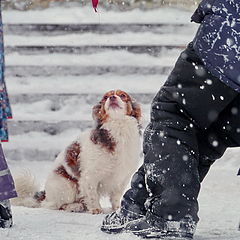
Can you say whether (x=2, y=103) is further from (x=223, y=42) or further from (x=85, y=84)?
(x=85, y=84)

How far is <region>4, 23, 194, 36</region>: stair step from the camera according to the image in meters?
8.27

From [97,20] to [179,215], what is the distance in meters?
6.22

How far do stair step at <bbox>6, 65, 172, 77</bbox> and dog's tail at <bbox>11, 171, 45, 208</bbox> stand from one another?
3.30 meters

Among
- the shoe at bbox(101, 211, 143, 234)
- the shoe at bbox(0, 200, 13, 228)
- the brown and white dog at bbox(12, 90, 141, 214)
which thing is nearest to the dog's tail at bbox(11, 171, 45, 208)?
the brown and white dog at bbox(12, 90, 141, 214)

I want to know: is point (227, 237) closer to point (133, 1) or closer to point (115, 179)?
point (115, 179)

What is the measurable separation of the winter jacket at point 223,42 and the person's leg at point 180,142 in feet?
0.12

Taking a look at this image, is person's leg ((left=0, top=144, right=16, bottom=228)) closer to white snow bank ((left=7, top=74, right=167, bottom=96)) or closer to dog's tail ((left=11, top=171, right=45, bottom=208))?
dog's tail ((left=11, top=171, right=45, bottom=208))

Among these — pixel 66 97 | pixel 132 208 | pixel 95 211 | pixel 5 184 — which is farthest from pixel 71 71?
pixel 132 208

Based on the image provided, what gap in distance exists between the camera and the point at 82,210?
170 inches

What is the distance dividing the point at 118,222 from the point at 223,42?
0.83m

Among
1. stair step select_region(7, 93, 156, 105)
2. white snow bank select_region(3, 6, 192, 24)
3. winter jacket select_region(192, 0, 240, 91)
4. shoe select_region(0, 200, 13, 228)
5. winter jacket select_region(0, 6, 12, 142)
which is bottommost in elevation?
stair step select_region(7, 93, 156, 105)

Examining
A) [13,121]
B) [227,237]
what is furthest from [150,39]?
[227,237]

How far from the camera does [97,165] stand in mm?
4328

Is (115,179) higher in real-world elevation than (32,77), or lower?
higher
